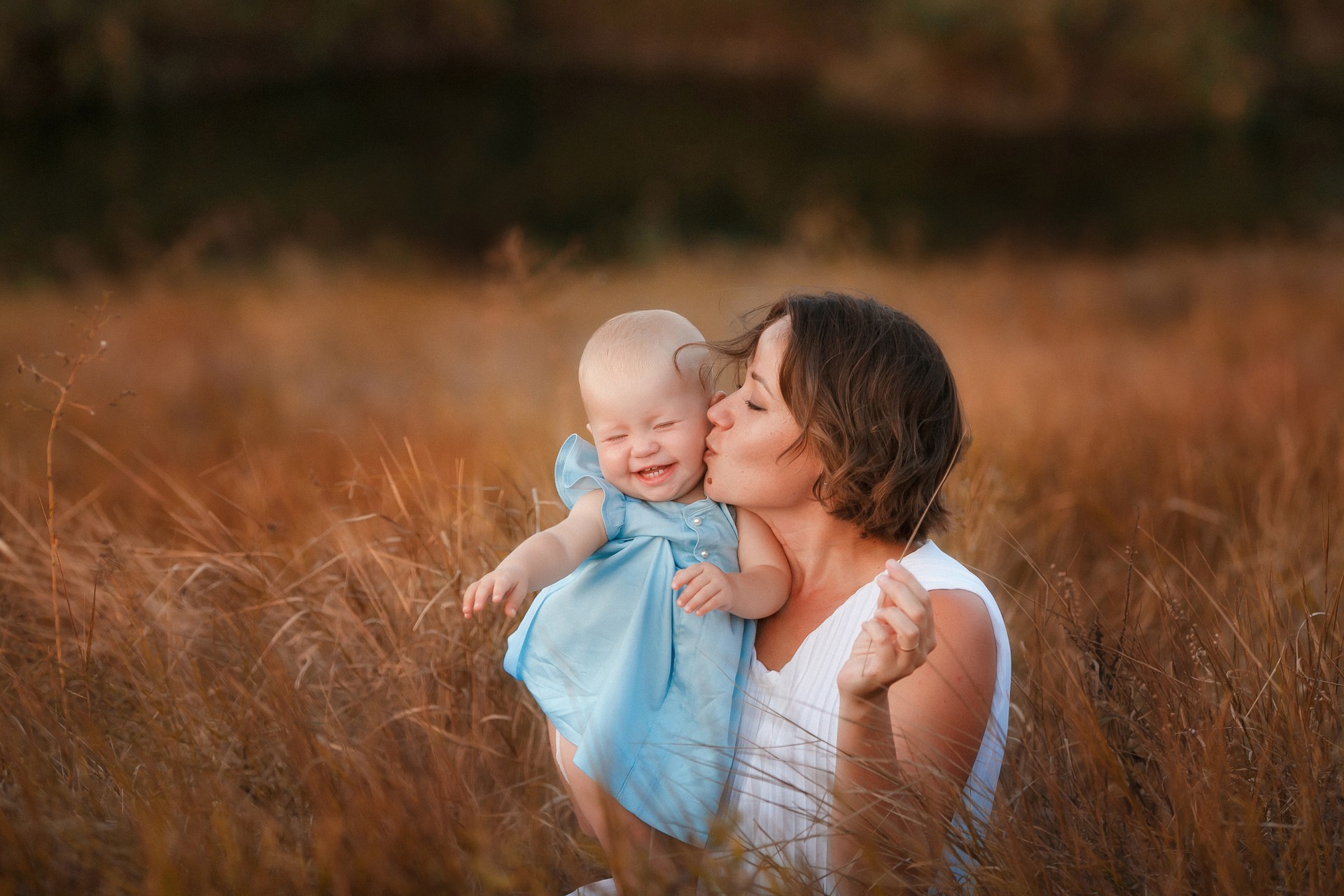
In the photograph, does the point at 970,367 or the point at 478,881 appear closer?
the point at 478,881

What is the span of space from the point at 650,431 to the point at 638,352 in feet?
0.43

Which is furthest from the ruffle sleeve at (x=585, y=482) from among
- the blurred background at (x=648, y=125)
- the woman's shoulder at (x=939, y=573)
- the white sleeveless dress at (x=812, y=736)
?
the blurred background at (x=648, y=125)

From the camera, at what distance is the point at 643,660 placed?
1.56m

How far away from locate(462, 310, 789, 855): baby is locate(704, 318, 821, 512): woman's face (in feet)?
0.16

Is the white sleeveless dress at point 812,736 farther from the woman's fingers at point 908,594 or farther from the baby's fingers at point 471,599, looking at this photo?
the baby's fingers at point 471,599

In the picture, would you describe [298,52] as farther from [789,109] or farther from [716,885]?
[716,885]

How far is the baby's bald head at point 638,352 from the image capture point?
1.59m

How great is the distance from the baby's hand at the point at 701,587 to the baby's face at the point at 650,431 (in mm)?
215

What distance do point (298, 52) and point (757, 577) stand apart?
17528mm

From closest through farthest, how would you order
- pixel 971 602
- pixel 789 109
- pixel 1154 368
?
pixel 971 602 → pixel 1154 368 → pixel 789 109

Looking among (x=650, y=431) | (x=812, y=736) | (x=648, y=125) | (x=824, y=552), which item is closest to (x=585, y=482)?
(x=650, y=431)

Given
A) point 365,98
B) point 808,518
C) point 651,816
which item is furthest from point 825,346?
point 365,98

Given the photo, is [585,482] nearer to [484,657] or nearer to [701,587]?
[701,587]

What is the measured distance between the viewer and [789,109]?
1877 cm
